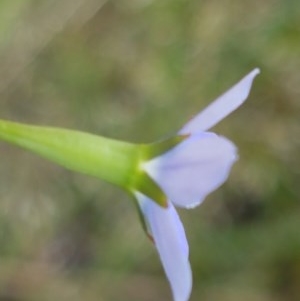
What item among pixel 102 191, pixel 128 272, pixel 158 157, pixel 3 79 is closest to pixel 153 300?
pixel 128 272

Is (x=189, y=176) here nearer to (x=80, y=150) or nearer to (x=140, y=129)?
(x=80, y=150)

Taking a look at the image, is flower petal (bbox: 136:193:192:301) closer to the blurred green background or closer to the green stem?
the green stem

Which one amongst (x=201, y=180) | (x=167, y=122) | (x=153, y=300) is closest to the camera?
(x=201, y=180)

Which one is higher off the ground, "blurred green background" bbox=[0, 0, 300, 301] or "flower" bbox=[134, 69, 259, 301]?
"flower" bbox=[134, 69, 259, 301]

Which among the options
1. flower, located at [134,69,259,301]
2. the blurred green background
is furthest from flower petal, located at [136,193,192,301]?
the blurred green background

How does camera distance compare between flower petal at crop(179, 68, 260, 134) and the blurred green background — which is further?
the blurred green background

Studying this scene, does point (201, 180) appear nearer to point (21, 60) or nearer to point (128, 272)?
point (128, 272)

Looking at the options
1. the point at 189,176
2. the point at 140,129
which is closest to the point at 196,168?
the point at 189,176
